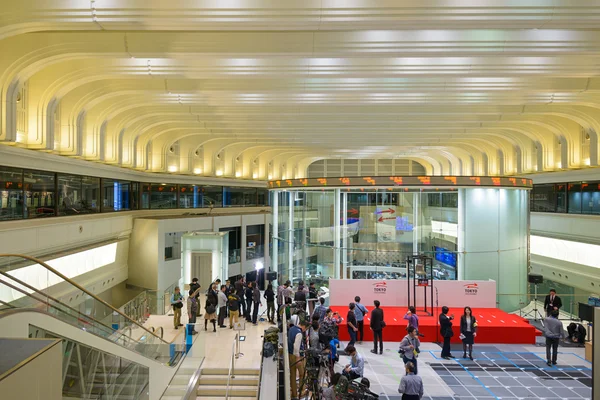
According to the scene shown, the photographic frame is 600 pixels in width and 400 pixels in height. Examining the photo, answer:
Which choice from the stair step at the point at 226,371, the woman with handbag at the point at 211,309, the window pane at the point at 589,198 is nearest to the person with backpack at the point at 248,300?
the woman with handbag at the point at 211,309

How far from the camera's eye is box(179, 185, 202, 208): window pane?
25.4 m

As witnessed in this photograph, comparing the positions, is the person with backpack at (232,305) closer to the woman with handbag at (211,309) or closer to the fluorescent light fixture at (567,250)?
the woman with handbag at (211,309)

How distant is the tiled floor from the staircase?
1996 millimetres

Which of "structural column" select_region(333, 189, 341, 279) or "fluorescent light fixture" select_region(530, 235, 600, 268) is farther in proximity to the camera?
"fluorescent light fixture" select_region(530, 235, 600, 268)

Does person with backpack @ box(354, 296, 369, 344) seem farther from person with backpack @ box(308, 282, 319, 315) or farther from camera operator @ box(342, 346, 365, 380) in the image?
camera operator @ box(342, 346, 365, 380)

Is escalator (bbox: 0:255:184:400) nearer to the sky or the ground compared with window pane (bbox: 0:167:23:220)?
nearer to the ground

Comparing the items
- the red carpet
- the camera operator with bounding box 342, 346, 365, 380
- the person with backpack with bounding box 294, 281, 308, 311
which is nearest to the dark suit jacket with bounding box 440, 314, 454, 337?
the red carpet

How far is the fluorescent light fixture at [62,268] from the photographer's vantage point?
5.76m

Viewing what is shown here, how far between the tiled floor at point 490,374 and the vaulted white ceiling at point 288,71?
7.19m

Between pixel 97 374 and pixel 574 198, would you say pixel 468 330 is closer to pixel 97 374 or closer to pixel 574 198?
pixel 97 374

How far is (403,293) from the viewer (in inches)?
535

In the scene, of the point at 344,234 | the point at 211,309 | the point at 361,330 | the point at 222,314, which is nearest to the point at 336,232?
the point at 344,234

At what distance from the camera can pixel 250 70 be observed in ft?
40.8

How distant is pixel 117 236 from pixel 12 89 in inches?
376
